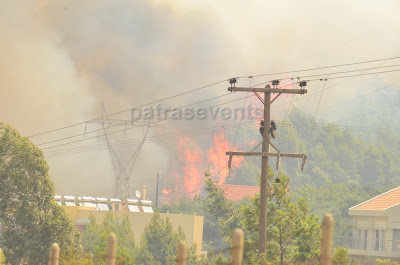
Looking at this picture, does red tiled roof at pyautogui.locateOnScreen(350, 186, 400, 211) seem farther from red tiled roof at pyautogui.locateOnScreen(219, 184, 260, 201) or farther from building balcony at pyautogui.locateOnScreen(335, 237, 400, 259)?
red tiled roof at pyautogui.locateOnScreen(219, 184, 260, 201)

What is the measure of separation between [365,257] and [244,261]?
18.9 m

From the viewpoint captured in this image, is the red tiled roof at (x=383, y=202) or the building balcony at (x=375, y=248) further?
the red tiled roof at (x=383, y=202)

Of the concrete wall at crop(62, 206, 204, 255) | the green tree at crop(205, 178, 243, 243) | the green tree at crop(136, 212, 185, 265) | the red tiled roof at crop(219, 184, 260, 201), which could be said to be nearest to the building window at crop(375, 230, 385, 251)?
the green tree at crop(205, 178, 243, 243)

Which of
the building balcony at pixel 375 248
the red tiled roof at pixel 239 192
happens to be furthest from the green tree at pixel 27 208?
the red tiled roof at pixel 239 192

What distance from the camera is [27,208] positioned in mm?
49875

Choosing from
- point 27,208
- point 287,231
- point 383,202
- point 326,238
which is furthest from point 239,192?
point 326,238

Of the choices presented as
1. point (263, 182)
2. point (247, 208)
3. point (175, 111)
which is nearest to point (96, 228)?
point (247, 208)

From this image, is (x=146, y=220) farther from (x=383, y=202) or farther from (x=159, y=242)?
(x=383, y=202)

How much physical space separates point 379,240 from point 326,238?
47.7 meters

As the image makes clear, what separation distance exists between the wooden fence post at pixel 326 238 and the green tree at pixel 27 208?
123ft

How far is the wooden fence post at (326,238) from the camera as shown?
12781 mm

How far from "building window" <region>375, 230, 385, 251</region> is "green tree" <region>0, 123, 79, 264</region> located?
23.6 m

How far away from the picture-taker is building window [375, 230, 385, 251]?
57.7 meters

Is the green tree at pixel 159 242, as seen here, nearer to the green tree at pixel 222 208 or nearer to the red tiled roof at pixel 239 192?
the green tree at pixel 222 208
